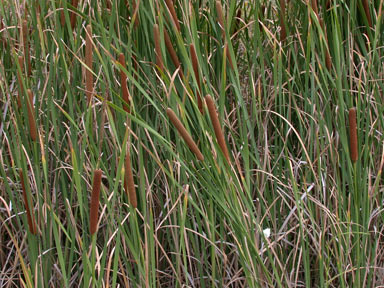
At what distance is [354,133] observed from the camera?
4.09 feet

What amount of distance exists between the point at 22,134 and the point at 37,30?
10.1 inches

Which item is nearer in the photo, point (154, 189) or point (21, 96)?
point (21, 96)

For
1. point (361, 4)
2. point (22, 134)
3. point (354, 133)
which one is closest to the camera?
point (354, 133)

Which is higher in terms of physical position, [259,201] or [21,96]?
[21,96]

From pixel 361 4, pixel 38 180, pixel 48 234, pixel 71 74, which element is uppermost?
pixel 361 4

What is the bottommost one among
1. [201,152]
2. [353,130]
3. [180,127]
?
[201,152]

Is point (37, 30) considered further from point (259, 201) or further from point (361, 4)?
point (361, 4)

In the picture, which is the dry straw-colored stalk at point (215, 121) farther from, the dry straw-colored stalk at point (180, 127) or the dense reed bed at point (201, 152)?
the dense reed bed at point (201, 152)

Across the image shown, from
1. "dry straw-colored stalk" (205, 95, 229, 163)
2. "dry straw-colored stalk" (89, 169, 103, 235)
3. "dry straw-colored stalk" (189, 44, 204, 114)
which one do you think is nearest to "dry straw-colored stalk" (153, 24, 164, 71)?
"dry straw-colored stalk" (189, 44, 204, 114)

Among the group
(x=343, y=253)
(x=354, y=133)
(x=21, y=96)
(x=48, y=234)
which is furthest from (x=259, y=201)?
(x=21, y=96)

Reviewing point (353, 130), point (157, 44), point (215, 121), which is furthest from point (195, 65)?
point (353, 130)

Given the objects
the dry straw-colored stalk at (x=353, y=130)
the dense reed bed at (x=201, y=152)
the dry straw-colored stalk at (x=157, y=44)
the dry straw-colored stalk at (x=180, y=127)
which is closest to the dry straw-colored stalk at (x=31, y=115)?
the dense reed bed at (x=201, y=152)

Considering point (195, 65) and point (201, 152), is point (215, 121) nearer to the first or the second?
point (195, 65)

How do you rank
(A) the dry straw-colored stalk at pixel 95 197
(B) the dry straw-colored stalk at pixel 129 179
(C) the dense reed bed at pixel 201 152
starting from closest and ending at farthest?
1. (A) the dry straw-colored stalk at pixel 95 197
2. (B) the dry straw-colored stalk at pixel 129 179
3. (C) the dense reed bed at pixel 201 152
